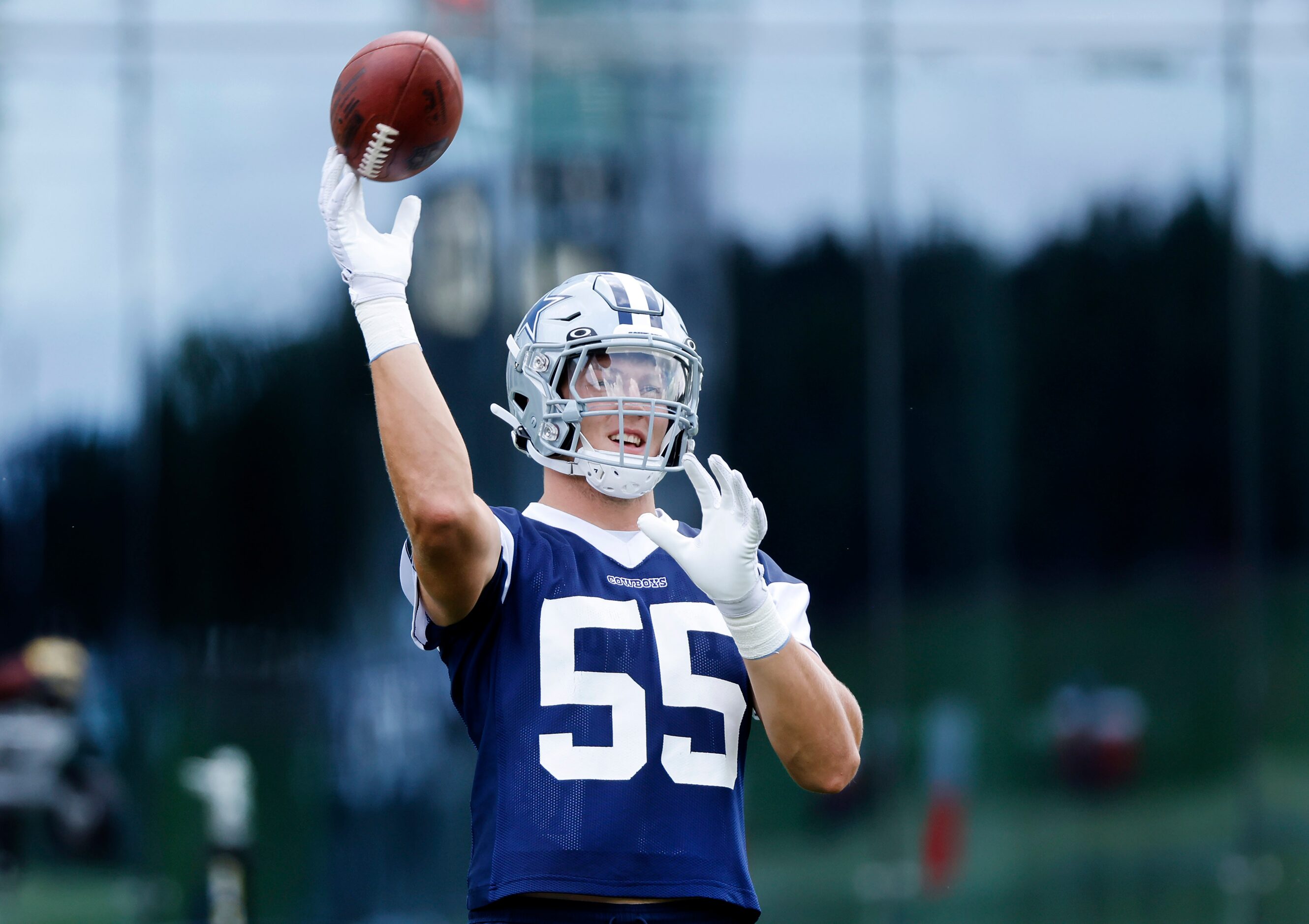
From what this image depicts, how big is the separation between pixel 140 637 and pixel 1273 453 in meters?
5.55

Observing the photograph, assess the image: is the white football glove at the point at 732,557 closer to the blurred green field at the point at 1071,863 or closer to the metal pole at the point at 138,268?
the blurred green field at the point at 1071,863

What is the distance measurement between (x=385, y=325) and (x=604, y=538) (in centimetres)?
57

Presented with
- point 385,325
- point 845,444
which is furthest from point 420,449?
point 845,444

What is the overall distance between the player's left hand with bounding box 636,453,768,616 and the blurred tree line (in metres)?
4.06

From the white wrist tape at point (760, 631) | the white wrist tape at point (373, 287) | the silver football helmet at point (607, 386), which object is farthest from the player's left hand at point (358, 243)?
the white wrist tape at point (760, 631)

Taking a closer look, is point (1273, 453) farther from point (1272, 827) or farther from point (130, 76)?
point (130, 76)

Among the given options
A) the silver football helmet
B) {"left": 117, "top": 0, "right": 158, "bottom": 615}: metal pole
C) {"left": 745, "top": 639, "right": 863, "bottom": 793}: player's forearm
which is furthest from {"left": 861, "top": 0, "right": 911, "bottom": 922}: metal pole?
{"left": 745, "top": 639, "right": 863, "bottom": 793}: player's forearm

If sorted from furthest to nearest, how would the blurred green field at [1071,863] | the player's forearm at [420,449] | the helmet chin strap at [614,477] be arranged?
1. the blurred green field at [1071,863]
2. the helmet chin strap at [614,477]
3. the player's forearm at [420,449]

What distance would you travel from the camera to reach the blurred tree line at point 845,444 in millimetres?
6395

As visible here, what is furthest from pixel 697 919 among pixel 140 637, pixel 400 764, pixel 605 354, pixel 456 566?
pixel 140 637

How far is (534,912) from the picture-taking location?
226 centimetres

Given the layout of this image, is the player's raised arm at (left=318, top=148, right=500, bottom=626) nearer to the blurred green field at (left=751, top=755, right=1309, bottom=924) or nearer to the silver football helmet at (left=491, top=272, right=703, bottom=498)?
the silver football helmet at (left=491, top=272, right=703, bottom=498)

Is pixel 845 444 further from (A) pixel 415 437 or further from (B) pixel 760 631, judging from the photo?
(A) pixel 415 437

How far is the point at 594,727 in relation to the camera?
2.29m
